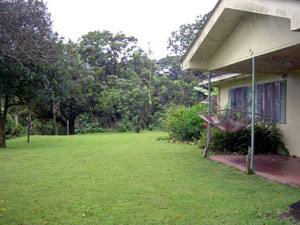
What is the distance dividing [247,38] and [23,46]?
15.0 ft

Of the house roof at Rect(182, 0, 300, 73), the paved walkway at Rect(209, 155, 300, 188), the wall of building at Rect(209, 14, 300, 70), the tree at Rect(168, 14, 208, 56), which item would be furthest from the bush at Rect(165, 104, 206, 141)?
the tree at Rect(168, 14, 208, 56)

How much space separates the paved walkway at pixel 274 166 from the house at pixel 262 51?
0.86m

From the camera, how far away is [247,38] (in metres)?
6.35

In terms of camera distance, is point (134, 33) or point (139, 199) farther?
point (134, 33)

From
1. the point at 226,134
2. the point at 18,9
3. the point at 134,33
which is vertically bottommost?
the point at 226,134

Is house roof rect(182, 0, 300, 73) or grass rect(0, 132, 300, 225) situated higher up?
house roof rect(182, 0, 300, 73)

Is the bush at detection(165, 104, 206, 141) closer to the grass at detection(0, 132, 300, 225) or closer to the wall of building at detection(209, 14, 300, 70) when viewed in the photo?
the wall of building at detection(209, 14, 300, 70)

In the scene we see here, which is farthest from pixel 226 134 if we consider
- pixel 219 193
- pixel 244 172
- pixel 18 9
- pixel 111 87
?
pixel 111 87

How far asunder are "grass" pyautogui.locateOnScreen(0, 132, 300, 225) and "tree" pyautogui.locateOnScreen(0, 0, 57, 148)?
2.30 m

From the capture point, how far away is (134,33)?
82.0 feet

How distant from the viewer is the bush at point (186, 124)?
11.6 metres

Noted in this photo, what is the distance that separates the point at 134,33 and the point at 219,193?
22.1 meters

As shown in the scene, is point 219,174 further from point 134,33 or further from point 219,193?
point 134,33

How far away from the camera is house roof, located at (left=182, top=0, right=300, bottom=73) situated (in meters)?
4.85
